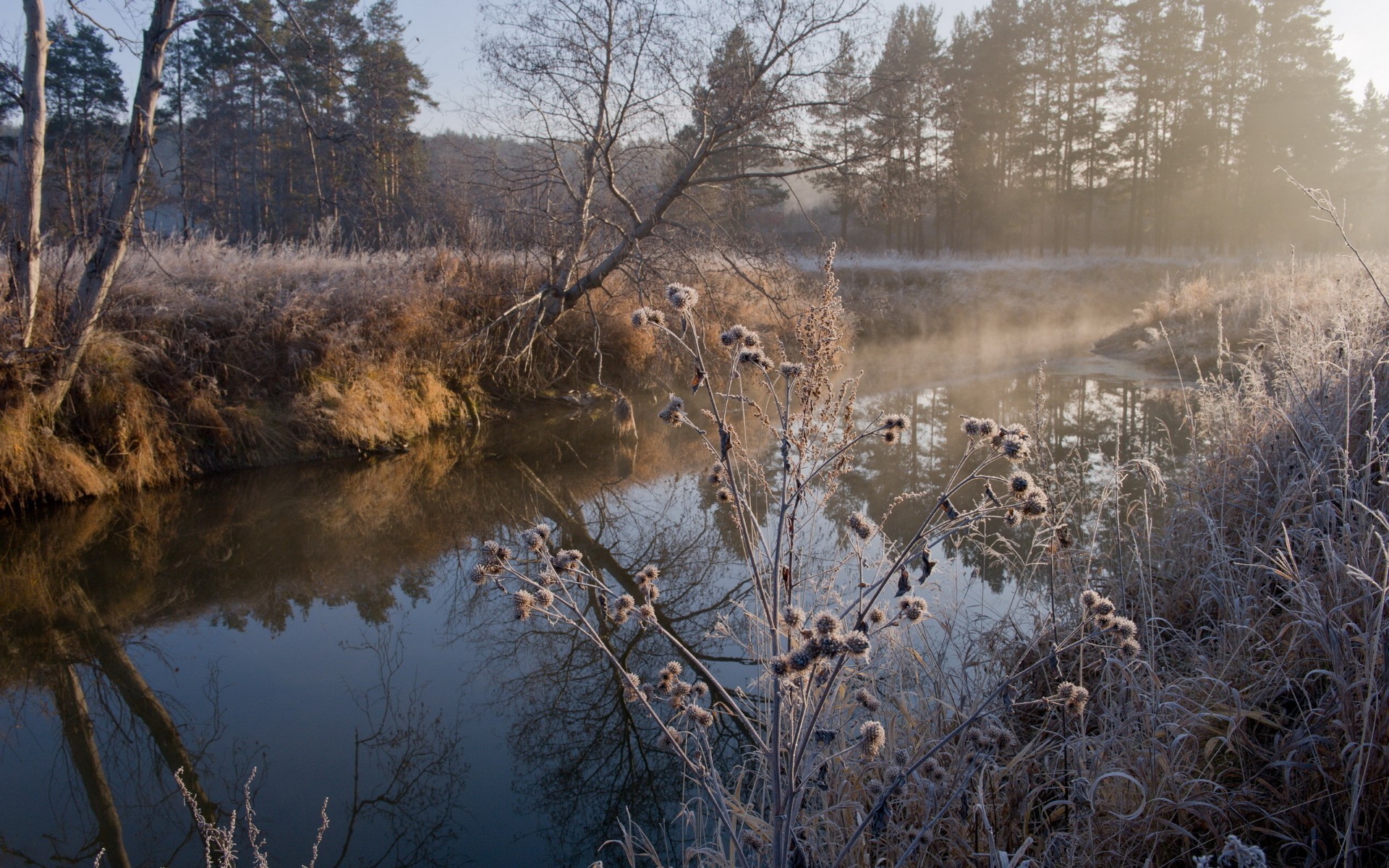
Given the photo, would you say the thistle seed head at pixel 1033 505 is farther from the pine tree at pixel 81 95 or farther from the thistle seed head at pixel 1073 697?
the pine tree at pixel 81 95

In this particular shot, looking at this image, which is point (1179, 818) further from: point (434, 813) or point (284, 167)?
point (284, 167)

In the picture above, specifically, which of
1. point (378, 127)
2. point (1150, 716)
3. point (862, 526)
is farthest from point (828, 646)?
point (378, 127)

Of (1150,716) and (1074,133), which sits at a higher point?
(1074,133)

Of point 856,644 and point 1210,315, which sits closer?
point 856,644

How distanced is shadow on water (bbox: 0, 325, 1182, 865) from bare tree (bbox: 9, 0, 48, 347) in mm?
1932

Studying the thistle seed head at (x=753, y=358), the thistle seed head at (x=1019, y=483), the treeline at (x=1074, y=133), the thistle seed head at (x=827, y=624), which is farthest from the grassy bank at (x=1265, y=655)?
the treeline at (x=1074, y=133)

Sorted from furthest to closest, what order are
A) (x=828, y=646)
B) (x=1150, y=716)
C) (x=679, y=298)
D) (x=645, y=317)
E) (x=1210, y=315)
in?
(x=1210, y=315) → (x=1150, y=716) → (x=645, y=317) → (x=679, y=298) → (x=828, y=646)

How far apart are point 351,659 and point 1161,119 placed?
35.3m

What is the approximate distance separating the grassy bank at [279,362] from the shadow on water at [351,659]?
46 centimetres

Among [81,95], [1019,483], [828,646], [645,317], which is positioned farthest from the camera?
[81,95]

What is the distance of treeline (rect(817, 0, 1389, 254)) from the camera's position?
28.2 m

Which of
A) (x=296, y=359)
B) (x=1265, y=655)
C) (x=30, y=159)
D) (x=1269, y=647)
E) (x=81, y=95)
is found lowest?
(x=1265, y=655)

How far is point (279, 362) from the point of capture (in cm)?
848

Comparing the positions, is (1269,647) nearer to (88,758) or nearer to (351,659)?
(351,659)
